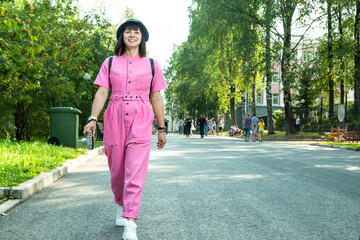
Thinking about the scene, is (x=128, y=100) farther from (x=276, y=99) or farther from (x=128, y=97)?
(x=276, y=99)

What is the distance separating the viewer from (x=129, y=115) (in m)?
3.73

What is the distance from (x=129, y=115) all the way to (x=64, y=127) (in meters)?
9.95

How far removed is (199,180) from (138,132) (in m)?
3.83

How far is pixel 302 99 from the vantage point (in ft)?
136

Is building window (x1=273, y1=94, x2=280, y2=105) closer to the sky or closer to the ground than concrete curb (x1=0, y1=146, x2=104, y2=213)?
closer to the sky

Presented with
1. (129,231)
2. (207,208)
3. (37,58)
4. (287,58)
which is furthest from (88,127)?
(287,58)

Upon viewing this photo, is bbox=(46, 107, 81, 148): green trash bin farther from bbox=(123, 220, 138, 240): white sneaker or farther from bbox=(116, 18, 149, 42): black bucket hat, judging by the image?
bbox=(123, 220, 138, 240): white sneaker

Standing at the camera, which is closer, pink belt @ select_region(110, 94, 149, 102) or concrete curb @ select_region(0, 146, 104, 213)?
pink belt @ select_region(110, 94, 149, 102)

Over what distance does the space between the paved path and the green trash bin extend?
5.10 meters

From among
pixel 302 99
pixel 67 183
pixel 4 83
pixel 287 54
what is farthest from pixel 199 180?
pixel 302 99

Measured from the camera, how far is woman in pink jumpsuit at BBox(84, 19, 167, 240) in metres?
3.63

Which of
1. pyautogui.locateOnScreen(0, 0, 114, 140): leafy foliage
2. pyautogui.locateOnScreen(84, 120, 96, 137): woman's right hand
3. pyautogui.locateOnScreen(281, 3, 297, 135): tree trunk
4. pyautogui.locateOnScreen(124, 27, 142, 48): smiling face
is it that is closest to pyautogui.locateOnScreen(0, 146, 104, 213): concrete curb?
pyautogui.locateOnScreen(84, 120, 96, 137): woman's right hand

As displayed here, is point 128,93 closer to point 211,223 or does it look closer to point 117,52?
point 117,52

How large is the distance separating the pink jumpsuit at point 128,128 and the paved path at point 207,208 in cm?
48
